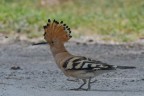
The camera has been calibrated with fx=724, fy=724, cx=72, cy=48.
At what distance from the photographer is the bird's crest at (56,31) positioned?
27.5 feet

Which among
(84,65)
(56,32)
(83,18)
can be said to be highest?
(83,18)

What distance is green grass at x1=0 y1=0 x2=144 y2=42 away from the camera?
53.6ft

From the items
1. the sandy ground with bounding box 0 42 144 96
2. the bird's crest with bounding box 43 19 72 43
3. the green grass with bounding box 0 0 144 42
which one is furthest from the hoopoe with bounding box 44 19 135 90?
the green grass with bounding box 0 0 144 42

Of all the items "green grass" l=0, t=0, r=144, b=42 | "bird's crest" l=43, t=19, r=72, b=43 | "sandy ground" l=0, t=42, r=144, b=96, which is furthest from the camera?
"green grass" l=0, t=0, r=144, b=42

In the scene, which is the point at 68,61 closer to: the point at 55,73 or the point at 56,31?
the point at 56,31

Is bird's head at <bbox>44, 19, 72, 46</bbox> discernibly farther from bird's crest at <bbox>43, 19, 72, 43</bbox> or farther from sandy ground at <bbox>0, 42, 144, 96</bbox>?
sandy ground at <bbox>0, 42, 144, 96</bbox>

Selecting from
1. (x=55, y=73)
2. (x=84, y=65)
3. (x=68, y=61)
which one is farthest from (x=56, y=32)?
(x=55, y=73)

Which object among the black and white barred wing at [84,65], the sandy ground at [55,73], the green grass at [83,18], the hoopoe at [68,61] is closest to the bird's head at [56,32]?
the hoopoe at [68,61]

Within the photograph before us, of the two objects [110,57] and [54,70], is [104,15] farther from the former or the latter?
[54,70]

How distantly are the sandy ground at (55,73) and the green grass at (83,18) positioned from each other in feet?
4.61

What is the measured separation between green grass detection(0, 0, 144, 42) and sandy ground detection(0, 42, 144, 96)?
55.3 inches

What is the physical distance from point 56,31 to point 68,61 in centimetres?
38

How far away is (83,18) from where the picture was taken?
59.7ft

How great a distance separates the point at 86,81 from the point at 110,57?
181 inches
